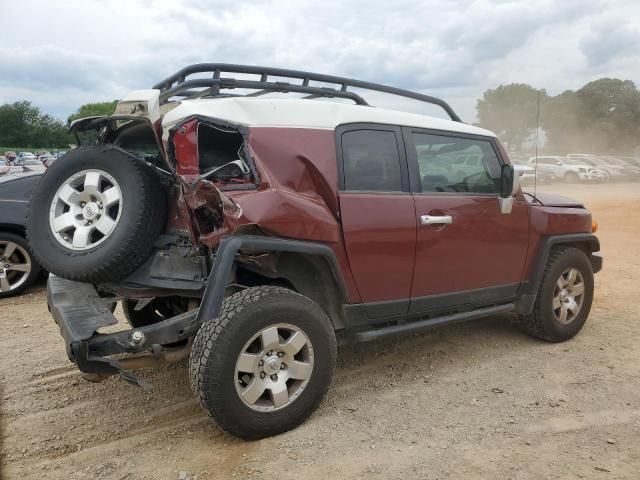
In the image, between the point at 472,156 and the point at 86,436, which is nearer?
the point at 86,436

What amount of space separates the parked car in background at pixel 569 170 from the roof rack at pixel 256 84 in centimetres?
2612

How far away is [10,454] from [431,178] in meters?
3.02

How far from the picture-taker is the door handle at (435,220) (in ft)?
11.8

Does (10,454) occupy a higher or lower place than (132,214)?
lower

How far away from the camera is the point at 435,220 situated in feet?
12.0

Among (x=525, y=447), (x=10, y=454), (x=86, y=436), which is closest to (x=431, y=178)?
(x=525, y=447)

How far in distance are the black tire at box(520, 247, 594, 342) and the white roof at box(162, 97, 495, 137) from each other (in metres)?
1.85

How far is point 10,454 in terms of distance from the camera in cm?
291

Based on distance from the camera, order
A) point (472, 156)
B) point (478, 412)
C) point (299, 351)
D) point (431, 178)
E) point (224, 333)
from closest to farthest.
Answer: point (224, 333), point (299, 351), point (478, 412), point (431, 178), point (472, 156)

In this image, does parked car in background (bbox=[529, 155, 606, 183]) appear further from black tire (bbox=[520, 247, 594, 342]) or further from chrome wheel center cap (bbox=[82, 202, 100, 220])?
chrome wheel center cap (bbox=[82, 202, 100, 220])

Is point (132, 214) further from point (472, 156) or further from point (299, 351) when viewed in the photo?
point (472, 156)

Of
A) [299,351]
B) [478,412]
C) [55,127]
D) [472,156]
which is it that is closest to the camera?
[299,351]

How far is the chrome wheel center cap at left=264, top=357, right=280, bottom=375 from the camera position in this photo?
9.76ft

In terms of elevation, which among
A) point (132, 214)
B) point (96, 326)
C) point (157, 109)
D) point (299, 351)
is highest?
point (157, 109)
